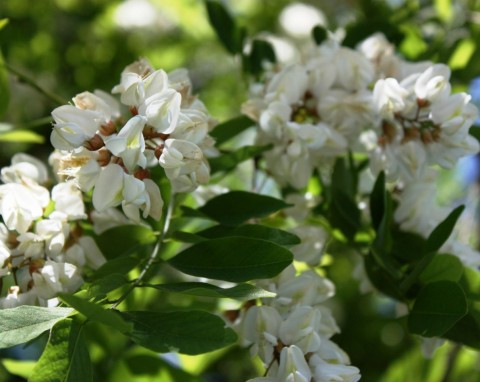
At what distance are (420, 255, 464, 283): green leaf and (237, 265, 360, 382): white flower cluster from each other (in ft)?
0.39

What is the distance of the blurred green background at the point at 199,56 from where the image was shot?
4.84 feet

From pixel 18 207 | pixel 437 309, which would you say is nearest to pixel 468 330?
pixel 437 309

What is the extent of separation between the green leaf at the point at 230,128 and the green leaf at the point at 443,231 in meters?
0.30

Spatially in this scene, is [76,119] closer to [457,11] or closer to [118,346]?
[118,346]

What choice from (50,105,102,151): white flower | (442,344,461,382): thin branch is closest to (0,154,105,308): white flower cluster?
(50,105,102,151): white flower

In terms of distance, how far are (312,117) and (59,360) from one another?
19.3 inches

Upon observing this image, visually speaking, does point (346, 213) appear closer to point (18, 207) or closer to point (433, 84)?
point (433, 84)

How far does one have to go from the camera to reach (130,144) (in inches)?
30.2

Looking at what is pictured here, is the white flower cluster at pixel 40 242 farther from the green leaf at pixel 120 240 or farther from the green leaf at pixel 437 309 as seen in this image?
the green leaf at pixel 437 309

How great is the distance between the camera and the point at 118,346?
4.26 feet

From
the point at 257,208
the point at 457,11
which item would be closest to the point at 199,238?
the point at 257,208

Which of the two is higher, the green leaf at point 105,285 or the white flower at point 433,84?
the white flower at point 433,84

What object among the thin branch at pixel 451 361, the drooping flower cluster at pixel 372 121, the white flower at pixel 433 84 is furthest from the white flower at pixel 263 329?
the thin branch at pixel 451 361

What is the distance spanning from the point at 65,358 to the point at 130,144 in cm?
20
